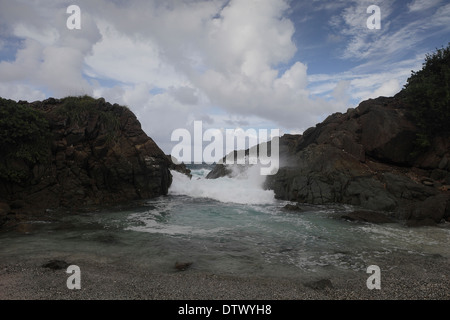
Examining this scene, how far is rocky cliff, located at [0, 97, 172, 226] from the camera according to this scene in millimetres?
17969

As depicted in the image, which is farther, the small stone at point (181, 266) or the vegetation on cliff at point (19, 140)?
the vegetation on cliff at point (19, 140)

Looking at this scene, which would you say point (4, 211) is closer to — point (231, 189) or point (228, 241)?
point (228, 241)

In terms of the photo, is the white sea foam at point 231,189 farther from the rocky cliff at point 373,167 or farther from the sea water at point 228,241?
the sea water at point 228,241

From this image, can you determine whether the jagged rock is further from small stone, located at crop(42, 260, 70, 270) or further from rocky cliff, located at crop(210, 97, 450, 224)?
rocky cliff, located at crop(210, 97, 450, 224)

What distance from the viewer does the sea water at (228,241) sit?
9773 mm

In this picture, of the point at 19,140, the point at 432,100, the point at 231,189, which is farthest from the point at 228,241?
the point at 432,100

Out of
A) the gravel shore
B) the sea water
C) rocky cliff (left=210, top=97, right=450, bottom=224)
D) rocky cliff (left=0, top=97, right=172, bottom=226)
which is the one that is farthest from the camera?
rocky cliff (left=210, top=97, right=450, bottom=224)

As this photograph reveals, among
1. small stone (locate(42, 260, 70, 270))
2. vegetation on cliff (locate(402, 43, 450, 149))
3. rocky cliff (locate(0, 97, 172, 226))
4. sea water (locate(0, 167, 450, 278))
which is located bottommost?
sea water (locate(0, 167, 450, 278))

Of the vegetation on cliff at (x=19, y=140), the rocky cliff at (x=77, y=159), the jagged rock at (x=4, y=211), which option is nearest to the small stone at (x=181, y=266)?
the jagged rock at (x=4, y=211)

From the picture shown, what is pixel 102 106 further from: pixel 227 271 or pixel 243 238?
pixel 227 271

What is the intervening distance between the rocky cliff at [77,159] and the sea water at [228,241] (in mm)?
3292

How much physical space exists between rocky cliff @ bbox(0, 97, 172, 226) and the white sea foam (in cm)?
304

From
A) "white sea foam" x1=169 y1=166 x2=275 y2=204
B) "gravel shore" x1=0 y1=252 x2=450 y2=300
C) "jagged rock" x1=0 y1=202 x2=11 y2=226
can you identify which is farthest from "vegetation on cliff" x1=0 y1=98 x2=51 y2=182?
"white sea foam" x1=169 y1=166 x2=275 y2=204

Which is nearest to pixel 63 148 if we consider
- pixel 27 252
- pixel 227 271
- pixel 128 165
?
pixel 128 165
